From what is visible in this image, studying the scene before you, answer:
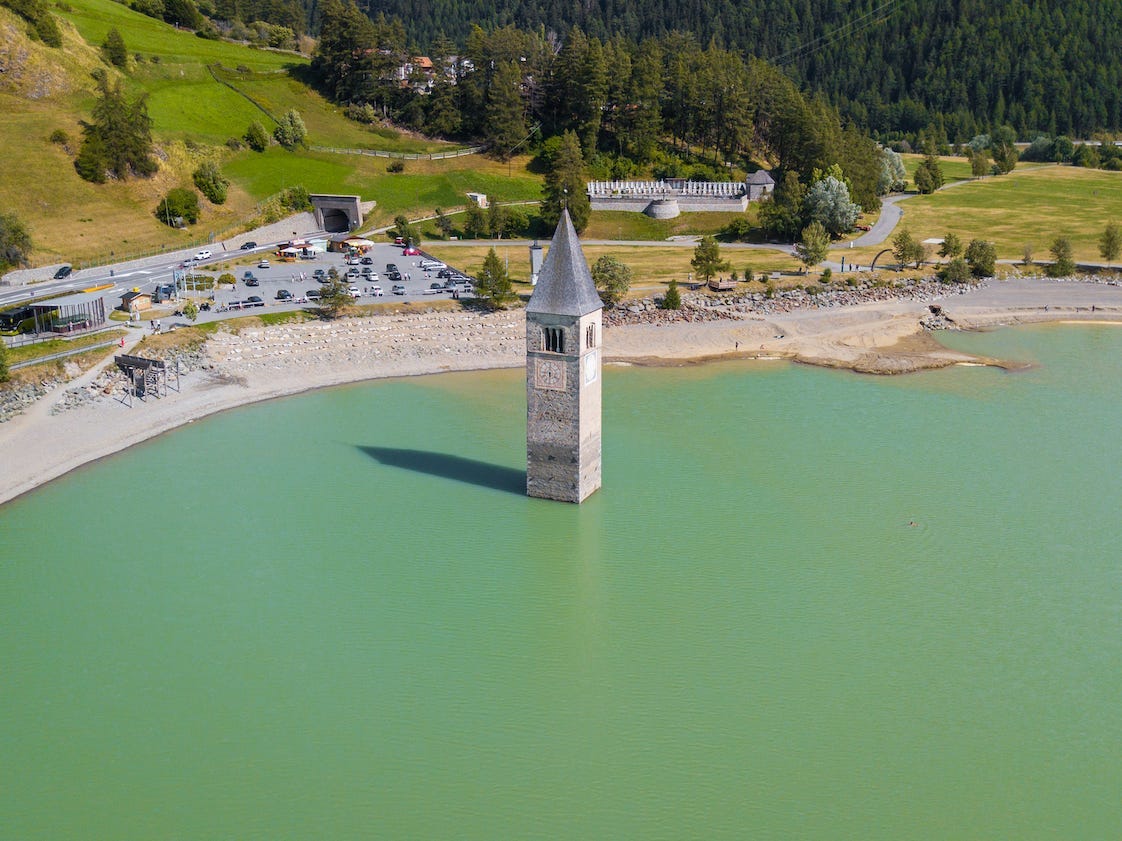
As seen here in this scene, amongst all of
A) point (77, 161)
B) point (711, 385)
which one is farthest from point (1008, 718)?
point (77, 161)

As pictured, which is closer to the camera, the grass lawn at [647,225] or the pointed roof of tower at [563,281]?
the pointed roof of tower at [563,281]

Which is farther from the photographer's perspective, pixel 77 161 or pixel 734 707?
pixel 77 161

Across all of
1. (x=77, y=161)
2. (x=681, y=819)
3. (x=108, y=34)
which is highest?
(x=108, y=34)

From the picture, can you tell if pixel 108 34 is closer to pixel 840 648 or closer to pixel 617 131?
pixel 617 131

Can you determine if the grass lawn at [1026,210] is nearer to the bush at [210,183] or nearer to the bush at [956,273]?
the bush at [956,273]

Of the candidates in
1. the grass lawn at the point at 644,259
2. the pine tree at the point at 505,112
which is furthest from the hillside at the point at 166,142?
the grass lawn at the point at 644,259

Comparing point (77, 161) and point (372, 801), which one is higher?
point (77, 161)

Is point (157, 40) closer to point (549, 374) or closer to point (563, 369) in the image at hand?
point (549, 374)
